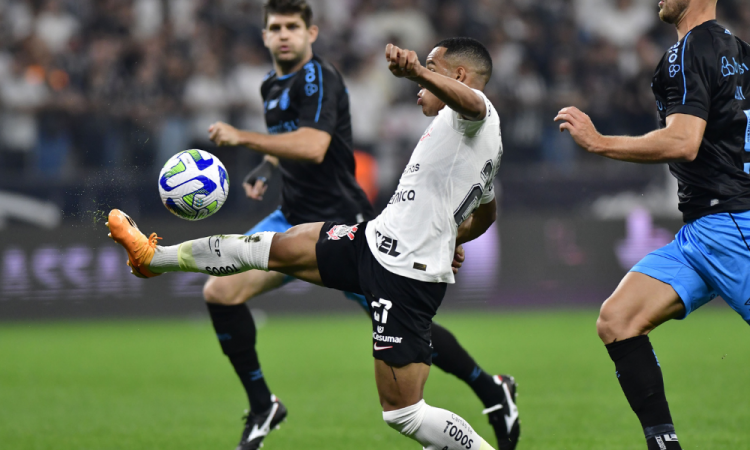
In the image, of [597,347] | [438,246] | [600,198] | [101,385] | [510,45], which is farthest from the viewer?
[510,45]

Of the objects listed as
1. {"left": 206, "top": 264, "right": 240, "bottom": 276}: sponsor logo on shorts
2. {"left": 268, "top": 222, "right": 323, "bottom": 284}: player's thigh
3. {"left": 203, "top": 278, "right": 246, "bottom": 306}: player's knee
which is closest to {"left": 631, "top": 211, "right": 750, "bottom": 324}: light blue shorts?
{"left": 268, "top": 222, "right": 323, "bottom": 284}: player's thigh

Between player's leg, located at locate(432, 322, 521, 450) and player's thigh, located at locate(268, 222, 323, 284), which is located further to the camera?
player's leg, located at locate(432, 322, 521, 450)

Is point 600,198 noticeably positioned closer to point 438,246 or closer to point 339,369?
point 339,369

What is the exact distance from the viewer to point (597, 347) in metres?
9.47

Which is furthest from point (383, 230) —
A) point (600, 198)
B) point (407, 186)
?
point (600, 198)

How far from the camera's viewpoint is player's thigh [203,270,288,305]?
5555 millimetres

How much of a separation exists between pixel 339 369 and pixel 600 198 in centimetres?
559

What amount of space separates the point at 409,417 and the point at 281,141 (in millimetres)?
1759

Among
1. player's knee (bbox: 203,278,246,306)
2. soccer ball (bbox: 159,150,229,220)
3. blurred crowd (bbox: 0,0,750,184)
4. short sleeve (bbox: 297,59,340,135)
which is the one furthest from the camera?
blurred crowd (bbox: 0,0,750,184)

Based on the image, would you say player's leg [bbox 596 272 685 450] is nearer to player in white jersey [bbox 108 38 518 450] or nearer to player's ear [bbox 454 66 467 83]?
player in white jersey [bbox 108 38 518 450]

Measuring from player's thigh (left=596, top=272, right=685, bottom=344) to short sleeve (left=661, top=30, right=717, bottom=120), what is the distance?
0.88 metres

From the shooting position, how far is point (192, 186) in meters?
4.64

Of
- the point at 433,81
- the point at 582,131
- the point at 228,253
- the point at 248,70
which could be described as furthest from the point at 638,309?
the point at 248,70

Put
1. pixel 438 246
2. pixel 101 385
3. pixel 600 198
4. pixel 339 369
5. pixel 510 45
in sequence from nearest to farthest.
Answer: pixel 438 246 < pixel 101 385 < pixel 339 369 < pixel 600 198 < pixel 510 45
